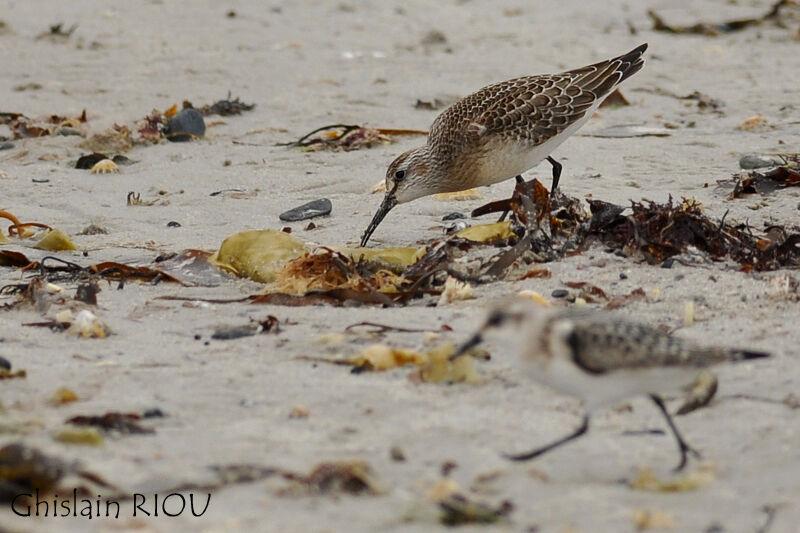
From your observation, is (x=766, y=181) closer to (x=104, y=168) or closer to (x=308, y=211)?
(x=308, y=211)

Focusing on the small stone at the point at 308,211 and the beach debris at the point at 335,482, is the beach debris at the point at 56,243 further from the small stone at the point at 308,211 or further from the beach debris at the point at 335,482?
the beach debris at the point at 335,482

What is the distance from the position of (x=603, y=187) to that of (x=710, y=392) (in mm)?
4013

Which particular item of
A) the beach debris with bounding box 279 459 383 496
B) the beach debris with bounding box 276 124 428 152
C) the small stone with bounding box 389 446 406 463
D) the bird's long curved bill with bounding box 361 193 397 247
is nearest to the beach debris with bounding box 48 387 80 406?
the beach debris with bounding box 279 459 383 496

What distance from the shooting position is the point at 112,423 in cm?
421

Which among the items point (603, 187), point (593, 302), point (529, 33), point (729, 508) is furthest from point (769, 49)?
point (729, 508)

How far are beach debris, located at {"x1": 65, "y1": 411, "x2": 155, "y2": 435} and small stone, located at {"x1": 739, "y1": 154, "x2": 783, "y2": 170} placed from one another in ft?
19.1

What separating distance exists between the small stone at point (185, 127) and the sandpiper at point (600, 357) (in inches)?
254

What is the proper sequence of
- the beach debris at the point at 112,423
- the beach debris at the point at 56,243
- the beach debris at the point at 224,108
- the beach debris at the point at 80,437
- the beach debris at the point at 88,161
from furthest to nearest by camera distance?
the beach debris at the point at 224,108 → the beach debris at the point at 88,161 → the beach debris at the point at 56,243 → the beach debris at the point at 112,423 → the beach debris at the point at 80,437

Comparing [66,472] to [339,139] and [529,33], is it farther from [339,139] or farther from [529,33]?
[529,33]

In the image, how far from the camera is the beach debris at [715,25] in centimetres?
1387

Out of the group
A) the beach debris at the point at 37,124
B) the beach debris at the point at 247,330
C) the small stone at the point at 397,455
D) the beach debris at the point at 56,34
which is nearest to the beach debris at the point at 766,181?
the beach debris at the point at 247,330

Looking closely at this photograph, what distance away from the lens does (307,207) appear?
26.5ft

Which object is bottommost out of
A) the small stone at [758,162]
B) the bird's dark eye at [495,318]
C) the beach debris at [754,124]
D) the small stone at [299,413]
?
the small stone at [299,413]

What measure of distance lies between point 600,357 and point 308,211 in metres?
4.38
